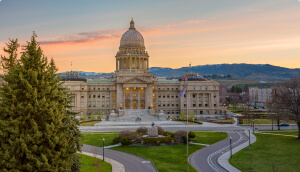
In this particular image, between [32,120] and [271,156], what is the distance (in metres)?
36.7

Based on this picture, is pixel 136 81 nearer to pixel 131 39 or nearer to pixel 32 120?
pixel 131 39

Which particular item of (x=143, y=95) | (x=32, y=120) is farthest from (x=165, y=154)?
(x=143, y=95)

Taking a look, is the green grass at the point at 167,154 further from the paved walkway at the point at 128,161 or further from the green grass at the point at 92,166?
the green grass at the point at 92,166

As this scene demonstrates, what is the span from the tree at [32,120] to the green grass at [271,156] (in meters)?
23.3

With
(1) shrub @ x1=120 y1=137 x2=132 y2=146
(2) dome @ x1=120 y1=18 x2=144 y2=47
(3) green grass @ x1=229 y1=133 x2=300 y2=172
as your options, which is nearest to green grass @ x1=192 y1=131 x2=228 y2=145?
(3) green grass @ x1=229 y1=133 x2=300 y2=172

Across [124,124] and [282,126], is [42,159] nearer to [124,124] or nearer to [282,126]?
[124,124]

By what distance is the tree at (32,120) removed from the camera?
18.8 meters

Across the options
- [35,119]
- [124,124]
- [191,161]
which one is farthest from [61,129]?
[124,124]

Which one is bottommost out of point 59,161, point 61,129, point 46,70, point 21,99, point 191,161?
point 191,161

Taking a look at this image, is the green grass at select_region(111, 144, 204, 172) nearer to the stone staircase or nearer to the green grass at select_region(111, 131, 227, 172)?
the green grass at select_region(111, 131, 227, 172)

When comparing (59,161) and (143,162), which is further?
(143,162)

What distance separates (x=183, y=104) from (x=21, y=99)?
303 ft

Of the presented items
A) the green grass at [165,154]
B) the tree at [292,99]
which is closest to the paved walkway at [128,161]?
the green grass at [165,154]

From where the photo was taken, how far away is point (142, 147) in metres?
48.4
